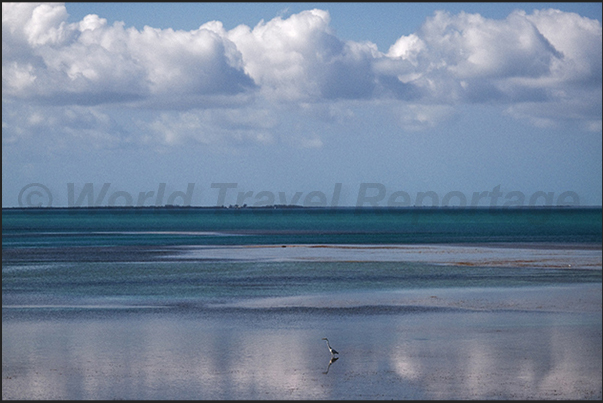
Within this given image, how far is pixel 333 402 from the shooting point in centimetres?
1396

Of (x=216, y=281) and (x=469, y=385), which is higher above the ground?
(x=469, y=385)

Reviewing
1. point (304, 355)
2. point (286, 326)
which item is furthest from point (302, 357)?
point (286, 326)

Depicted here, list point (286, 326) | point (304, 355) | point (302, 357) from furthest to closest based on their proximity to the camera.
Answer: point (286, 326)
point (304, 355)
point (302, 357)

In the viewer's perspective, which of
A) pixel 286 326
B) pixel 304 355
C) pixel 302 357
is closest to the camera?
pixel 302 357

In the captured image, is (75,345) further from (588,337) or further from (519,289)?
(519,289)

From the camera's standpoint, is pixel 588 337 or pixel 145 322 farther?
pixel 145 322

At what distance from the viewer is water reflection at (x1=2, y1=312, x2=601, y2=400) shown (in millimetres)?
14891

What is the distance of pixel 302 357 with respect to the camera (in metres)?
17.8

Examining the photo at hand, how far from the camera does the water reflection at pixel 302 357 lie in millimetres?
14891

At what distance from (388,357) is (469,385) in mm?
2877

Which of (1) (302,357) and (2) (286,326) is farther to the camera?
(2) (286,326)

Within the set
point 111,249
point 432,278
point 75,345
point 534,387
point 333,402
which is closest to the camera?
point 333,402

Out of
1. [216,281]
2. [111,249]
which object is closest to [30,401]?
[216,281]

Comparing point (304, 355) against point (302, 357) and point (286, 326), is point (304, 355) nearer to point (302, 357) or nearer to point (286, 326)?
point (302, 357)
